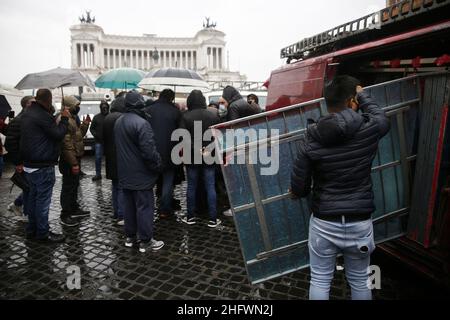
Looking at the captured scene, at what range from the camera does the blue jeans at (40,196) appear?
4.40 m

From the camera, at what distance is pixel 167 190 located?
545 cm

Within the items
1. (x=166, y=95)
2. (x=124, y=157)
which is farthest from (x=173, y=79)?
(x=124, y=157)

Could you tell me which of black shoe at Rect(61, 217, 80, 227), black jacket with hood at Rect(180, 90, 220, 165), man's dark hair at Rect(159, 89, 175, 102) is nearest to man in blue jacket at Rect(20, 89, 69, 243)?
black shoe at Rect(61, 217, 80, 227)

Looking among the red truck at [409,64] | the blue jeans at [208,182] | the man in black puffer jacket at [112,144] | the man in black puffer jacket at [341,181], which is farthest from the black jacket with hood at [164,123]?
the man in black puffer jacket at [341,181]

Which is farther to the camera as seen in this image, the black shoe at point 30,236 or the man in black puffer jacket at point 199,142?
the man in black puffer jacket at point 199,142

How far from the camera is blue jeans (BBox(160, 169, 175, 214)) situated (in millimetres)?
5348

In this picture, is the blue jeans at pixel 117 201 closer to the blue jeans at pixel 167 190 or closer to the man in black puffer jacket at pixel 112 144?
the man in black puffer jacket at pixel 112 144

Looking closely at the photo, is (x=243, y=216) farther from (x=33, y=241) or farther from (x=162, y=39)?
(x=162, y=39)

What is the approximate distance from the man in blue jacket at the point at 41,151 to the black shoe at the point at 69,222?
0.67 metres

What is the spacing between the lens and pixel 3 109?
8773mm

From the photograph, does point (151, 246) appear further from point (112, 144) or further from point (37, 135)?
point (37, 135)

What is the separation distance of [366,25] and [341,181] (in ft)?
9.18
